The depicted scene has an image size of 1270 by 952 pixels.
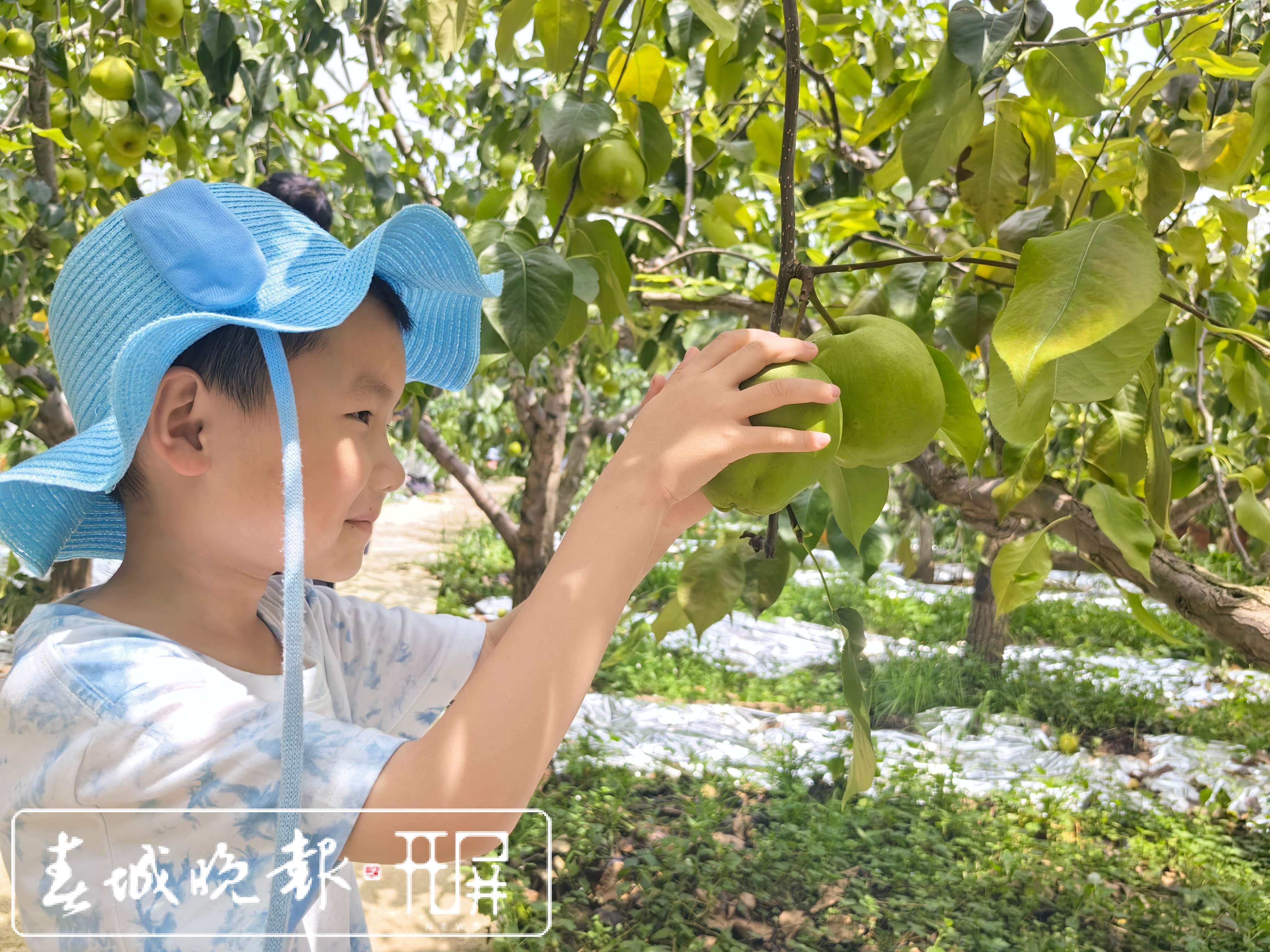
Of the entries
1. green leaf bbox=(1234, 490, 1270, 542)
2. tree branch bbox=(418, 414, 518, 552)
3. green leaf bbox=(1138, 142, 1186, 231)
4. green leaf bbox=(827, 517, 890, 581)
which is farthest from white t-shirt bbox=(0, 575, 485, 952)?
tree branch bbox=(418, 414, 518, 552)

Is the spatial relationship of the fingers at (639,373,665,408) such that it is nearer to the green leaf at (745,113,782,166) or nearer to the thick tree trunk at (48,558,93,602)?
the green leaf at (745,113,782,166)

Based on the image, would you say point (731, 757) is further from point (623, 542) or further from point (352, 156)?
point (623, 542)

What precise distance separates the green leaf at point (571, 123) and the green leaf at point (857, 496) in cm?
33

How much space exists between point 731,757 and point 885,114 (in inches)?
102

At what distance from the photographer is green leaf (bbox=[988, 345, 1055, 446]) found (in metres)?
0.60

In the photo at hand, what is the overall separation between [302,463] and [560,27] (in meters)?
0.45

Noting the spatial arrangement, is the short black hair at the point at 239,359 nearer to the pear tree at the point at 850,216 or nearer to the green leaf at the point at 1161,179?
the pear tree at the point at 850,216

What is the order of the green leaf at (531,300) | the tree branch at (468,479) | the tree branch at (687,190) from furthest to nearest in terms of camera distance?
1. the tree branch at (468,479)
2. the tree branch at (687,190)
3. the green leaf at (531,300)

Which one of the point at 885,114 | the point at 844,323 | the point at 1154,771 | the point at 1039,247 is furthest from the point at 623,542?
the point at 1154,771

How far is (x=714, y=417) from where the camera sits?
2.15 ft

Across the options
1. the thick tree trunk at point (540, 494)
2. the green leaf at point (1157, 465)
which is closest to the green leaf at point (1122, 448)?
the green leaf at point (1157, 465)

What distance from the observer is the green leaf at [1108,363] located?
23.1 inches

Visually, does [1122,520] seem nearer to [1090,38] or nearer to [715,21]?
[1090,38]

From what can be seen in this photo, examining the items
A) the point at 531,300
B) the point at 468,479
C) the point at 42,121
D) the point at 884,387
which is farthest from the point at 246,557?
the point at 468,479
